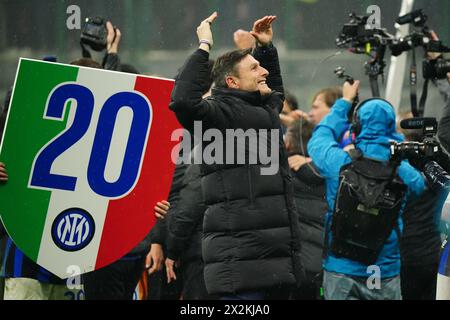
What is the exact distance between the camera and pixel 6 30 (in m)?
8.37

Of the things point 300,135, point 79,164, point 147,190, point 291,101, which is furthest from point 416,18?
point 79,164

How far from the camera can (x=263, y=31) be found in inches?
221

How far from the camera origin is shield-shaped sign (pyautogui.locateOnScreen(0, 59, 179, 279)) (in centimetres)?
559

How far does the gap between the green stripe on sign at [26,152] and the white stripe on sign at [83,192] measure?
5 centimetres

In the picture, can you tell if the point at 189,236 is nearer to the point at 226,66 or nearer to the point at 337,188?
the point at 337,188

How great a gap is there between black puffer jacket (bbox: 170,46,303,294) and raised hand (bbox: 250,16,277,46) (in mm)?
441

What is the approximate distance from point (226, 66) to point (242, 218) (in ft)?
2.45

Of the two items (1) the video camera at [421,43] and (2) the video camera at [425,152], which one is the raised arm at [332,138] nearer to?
(1) the video camera at [421,43]

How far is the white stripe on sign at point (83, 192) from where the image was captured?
561 cm

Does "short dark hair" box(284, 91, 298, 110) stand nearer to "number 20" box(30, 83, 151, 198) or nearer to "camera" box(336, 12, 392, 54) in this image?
"camera" box(336, 12, 392, 54)

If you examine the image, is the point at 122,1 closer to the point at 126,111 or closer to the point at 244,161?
the point at 126,111

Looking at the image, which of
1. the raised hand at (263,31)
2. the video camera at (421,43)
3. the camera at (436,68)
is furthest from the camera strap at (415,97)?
the raised hand at (263,31)

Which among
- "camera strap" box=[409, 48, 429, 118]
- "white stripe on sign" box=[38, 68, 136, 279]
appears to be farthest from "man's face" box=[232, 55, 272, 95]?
"camera strap" box=[409, 48, 429, 118]

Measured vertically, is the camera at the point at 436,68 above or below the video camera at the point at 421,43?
below
